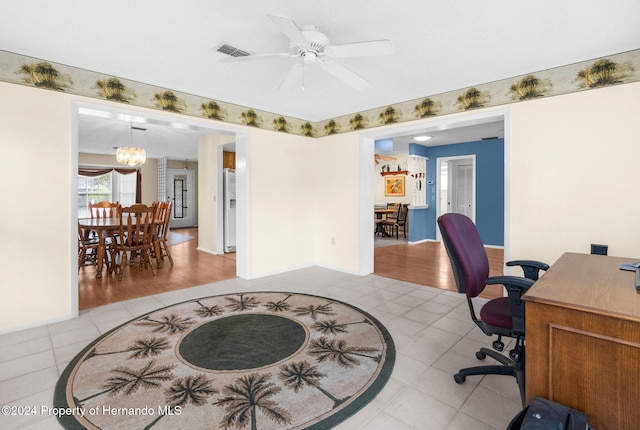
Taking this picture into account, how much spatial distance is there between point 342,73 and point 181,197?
10133mm

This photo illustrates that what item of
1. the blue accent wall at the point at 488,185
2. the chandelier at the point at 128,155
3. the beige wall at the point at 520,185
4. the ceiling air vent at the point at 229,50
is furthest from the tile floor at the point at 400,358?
the blue accent wall at the point at 488,185

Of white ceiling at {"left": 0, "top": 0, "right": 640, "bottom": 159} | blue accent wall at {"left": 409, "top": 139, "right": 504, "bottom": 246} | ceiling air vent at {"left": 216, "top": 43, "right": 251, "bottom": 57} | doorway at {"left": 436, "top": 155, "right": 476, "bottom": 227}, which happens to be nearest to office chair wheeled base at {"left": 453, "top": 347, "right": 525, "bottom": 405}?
white ceiling at {"left": 0, "top": 0, "right": 640, "bottom": 159}

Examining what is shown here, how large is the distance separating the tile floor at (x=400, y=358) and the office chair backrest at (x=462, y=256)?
612 mm

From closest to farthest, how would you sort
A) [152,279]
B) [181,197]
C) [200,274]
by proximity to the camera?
[152,279], [200,274], [181,197]

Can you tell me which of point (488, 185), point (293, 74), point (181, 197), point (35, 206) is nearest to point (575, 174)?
point (293, 74)

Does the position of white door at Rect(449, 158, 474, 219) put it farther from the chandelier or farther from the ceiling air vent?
the chandelier

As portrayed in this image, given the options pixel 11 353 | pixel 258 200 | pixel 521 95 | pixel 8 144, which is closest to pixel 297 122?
pixel 258 200

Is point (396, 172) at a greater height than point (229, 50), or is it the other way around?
point (229, 50)

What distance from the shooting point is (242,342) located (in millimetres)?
2502

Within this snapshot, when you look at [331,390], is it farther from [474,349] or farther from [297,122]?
[297,122]

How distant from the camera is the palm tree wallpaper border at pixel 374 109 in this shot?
8.96ft

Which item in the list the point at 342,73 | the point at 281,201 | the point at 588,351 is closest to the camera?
the point at 588,351

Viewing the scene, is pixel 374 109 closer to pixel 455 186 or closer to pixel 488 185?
pixel 488 185

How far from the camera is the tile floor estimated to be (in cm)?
165
